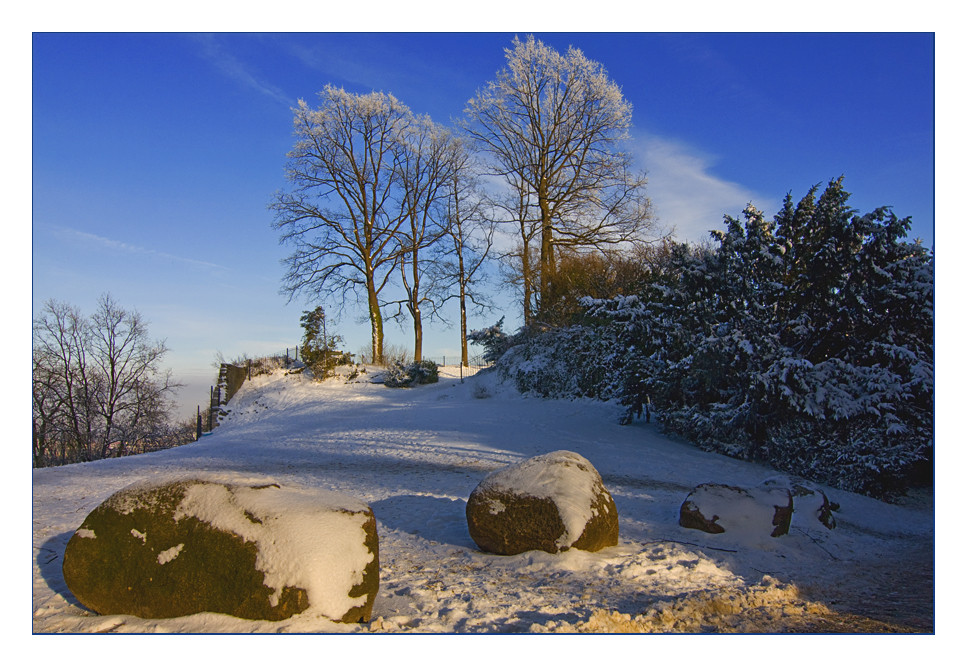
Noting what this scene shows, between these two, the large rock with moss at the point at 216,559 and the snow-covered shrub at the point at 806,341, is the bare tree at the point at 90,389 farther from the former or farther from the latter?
the snow-covered shrub at the point at 806,341

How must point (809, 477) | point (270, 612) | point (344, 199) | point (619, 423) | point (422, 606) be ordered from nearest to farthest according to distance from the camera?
point (270, 612), point (422, 606), point (809, 477), point (619, 423), point (344, 199)

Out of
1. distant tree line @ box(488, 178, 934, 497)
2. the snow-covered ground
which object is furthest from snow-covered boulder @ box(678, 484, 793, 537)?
distant tree line @ box(488, 178, 934, 497)

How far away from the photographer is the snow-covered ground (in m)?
3.73

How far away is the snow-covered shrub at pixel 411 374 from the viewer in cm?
2203

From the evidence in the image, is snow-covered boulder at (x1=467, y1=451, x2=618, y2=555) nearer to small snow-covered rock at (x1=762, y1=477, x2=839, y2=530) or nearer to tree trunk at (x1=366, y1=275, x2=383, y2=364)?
small snow-covered rock at (x1=762, y1=477, x2=839, y2=530)

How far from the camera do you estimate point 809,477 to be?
9828 millimetres

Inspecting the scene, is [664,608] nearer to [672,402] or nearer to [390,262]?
[672,402]

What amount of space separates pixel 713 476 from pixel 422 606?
692 cm

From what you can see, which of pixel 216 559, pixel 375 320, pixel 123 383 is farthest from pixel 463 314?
pixel 216 559

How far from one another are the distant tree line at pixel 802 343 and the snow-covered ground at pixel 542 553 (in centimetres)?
70

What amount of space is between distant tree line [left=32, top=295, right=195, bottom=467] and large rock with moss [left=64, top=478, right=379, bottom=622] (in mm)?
1677

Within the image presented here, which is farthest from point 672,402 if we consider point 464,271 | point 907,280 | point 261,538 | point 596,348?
point 464,271

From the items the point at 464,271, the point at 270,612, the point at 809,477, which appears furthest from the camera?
the point at 464,271

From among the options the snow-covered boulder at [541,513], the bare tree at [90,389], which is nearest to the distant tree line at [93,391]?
the bare tree at [90,389]
